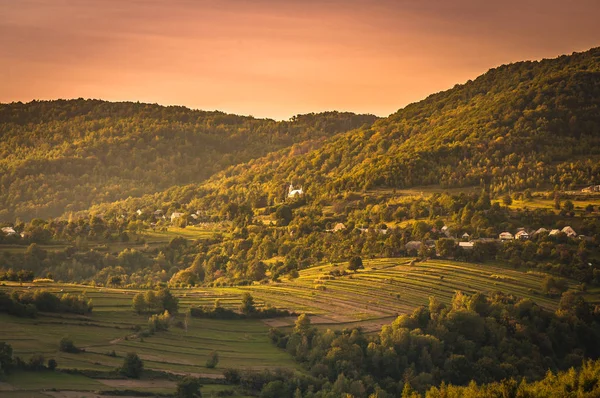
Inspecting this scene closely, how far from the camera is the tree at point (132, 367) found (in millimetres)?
64875

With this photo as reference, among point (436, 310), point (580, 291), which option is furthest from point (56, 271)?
point (580, 291)

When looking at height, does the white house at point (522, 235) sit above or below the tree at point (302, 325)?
above

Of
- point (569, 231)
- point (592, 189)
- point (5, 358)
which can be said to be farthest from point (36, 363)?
point (592, 189)

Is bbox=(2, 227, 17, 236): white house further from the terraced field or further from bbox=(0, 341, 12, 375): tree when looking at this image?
bbox=(0, 341, 12, 375): tree

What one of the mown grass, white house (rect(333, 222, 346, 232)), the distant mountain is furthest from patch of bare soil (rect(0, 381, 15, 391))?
the distant mountain

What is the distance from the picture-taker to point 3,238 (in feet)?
382

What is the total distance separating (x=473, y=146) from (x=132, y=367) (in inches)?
3455

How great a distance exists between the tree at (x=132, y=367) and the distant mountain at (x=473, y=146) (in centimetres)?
7383

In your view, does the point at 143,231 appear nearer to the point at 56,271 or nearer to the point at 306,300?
the point at 56,271

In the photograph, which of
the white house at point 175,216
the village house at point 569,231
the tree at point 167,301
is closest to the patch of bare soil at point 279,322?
the tree at point 167,301

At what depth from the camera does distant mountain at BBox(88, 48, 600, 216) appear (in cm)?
13462

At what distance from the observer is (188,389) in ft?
204

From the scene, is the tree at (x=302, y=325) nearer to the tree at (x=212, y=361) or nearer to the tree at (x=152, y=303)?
the tree at (x=212, y=361)

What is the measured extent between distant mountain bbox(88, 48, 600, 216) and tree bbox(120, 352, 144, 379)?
242 ft
